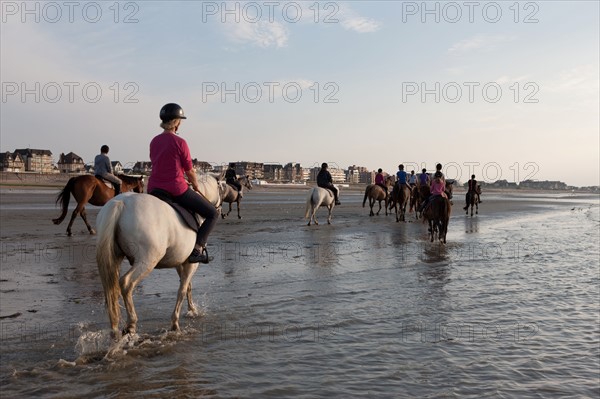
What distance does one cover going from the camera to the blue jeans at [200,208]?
582 cm

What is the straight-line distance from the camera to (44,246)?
40.8 feet

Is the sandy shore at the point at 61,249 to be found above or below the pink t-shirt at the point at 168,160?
below

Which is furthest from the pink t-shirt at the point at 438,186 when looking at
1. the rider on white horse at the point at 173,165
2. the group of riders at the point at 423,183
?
the rider on white horse at the point at 173,165

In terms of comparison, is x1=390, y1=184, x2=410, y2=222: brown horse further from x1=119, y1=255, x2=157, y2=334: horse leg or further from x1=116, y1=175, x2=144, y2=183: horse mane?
x1=119, y1=255, x2=157, y2=334: horse leg

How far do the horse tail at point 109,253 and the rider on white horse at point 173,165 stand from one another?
76 centimetres

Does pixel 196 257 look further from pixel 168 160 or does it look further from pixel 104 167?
pixel 104 167

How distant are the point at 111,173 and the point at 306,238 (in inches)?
257

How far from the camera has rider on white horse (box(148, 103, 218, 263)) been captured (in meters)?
5.70

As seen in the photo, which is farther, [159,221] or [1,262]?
[1,262]

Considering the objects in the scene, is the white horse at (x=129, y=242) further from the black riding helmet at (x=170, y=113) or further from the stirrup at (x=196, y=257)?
the black riding helmet at (x=170, y=113)

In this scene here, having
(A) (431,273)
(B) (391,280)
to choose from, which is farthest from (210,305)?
(A) (431,273)

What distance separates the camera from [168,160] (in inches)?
225

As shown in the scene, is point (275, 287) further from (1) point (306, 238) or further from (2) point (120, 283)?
(1) point (306, 238)

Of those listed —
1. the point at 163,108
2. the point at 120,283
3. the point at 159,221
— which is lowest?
the point at 120,283
